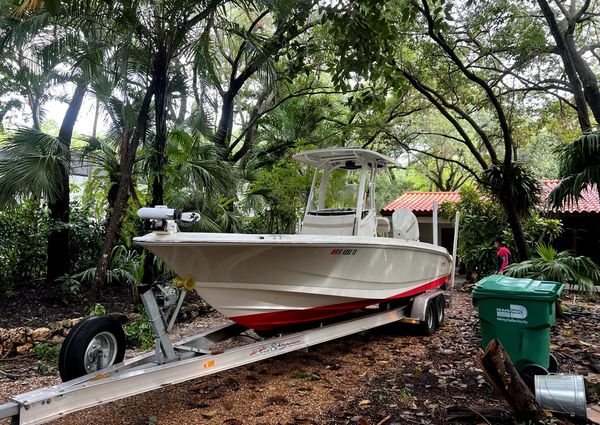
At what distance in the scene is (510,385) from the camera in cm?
362

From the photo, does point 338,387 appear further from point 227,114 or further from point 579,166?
point 227,114

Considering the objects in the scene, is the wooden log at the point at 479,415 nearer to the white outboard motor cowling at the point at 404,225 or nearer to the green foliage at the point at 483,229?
the white outboard motor cowling at the point at 404,225

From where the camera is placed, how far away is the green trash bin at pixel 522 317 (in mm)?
4418

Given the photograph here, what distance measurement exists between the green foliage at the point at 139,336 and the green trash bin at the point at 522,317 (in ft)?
13.8

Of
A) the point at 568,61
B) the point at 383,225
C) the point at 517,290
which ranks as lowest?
the point at 517,290

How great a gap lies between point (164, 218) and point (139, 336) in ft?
10.5

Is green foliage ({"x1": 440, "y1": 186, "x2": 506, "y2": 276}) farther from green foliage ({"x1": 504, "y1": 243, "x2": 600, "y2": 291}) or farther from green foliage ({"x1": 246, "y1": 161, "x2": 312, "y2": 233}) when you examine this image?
green foliage ({"x1": 246, "y1": 161, "x2": 312, "y2": 233})

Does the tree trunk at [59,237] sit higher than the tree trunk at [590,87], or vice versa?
the tree trunk at [590,87]

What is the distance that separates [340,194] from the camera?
7242 millimetres

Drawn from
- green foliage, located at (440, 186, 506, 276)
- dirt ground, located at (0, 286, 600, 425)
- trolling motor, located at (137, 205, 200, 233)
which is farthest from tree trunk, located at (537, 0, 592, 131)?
trolling motor, located at (137, 205, 200, 233)

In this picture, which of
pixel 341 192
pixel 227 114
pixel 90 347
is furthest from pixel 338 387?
pixel 227 114

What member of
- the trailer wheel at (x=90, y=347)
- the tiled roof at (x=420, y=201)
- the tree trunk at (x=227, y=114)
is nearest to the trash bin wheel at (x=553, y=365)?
the trailer wheel at (x=90, y=347)

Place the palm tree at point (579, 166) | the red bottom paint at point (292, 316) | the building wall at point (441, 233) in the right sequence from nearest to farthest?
1. the red bottom paint at point (292, 316)
2. the palm tree at point (579, 166)
3. the building wall at point (441, 233)

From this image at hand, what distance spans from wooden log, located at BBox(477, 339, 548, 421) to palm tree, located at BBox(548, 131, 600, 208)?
4487 mm
